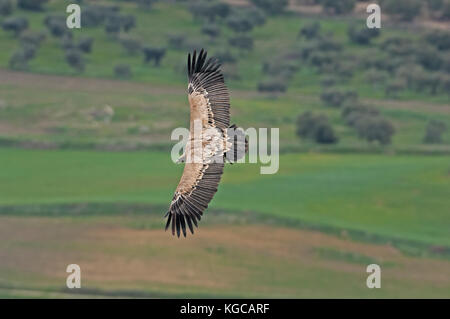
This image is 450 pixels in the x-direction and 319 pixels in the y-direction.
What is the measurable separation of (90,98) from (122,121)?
4237 millimetres

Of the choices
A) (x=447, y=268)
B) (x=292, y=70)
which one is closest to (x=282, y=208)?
(x=447, y=268)

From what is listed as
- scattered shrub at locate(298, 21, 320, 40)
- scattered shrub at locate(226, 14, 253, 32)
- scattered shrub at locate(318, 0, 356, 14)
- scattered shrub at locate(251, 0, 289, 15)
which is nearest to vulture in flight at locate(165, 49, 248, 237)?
scattered shrub at locate(298, 21, 320, 40)

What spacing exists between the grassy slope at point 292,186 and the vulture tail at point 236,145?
2219cm

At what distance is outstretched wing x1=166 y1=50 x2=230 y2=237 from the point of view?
22266mm

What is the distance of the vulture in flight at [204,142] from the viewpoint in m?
22.0

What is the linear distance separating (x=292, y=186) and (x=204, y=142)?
28322 mm

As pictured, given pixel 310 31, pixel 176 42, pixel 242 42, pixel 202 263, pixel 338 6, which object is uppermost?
pixel 338 6

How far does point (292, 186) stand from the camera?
50.2m

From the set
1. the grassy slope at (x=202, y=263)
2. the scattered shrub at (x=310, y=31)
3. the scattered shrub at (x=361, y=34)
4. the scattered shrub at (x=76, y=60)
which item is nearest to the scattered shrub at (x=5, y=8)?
the scattered shrub at (x=76, y=60)

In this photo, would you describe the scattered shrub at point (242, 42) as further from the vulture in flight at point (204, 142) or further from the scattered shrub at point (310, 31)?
the vulture in flight at point (204, 142)

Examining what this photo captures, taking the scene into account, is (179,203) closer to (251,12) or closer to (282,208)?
(282,208)

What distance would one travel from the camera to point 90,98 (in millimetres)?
70125

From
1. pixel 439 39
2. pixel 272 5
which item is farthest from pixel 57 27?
pixel 439 39

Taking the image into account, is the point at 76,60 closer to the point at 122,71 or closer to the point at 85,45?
the point at 122,71
